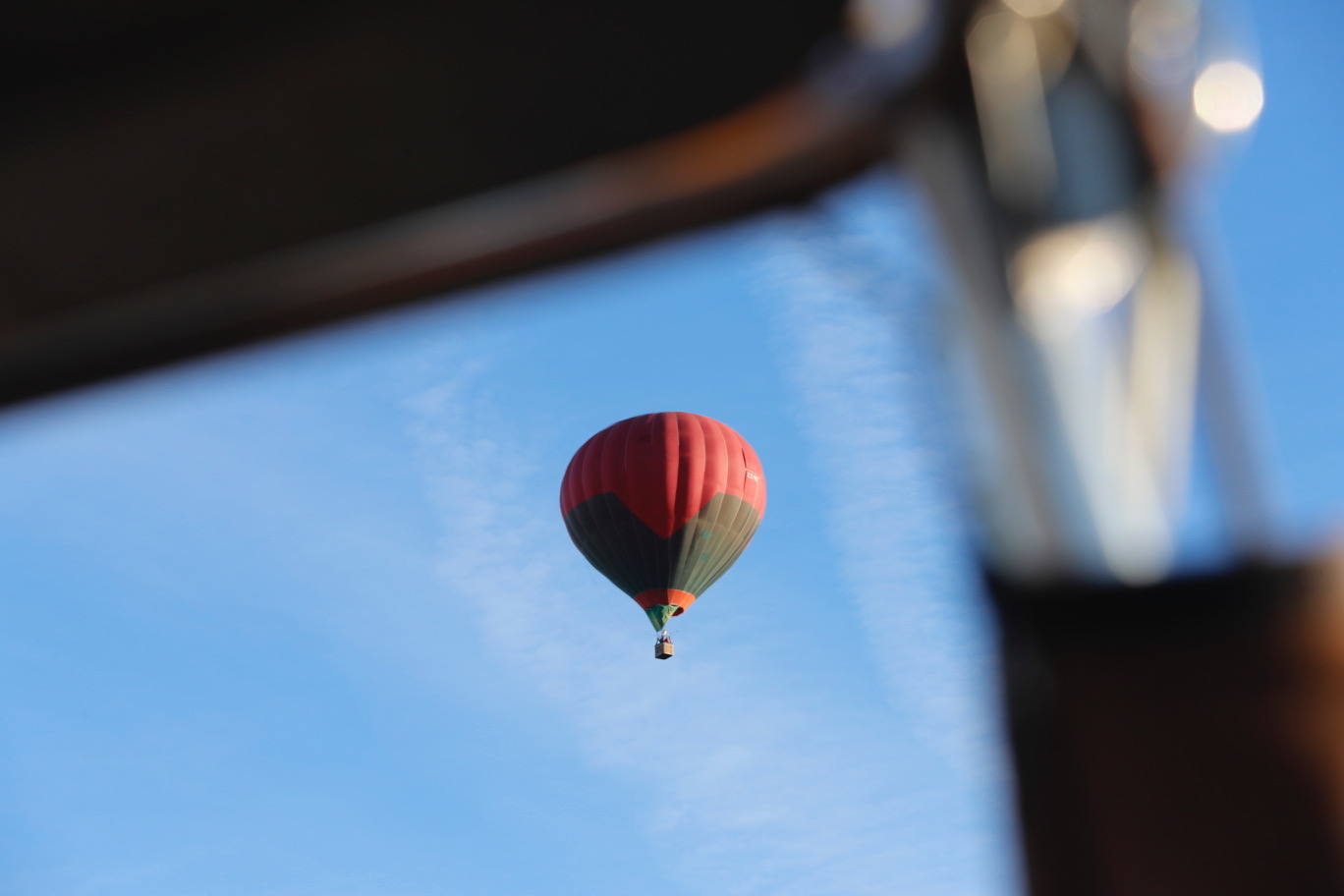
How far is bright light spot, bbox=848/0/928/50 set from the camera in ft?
4.44

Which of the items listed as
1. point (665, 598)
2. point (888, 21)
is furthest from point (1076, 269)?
point (665, 598)

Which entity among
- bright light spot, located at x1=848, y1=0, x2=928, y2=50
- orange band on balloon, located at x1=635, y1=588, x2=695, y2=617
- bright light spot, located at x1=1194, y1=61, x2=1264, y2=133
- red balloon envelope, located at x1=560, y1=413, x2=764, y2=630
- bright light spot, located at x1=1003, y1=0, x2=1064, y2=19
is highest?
red balloon envelope, located at x1=560, y1=413, x2=764, y2=630

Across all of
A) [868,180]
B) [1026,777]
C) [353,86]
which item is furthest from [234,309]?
[1026,777]

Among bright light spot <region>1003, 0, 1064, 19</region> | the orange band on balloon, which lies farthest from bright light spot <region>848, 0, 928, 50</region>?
the orange band on balloon

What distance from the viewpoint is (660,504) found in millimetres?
15922

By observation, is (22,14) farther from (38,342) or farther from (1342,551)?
(1342,551)

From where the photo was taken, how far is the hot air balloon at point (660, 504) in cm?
1602

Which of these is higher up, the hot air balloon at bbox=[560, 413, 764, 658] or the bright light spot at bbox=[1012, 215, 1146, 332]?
the hot air balloon at bbox=[560, 413, 764, 658]

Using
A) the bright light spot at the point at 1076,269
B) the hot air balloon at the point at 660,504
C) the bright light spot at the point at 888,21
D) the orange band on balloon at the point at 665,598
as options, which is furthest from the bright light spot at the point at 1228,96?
the orange band on balloon at the point at 665,598

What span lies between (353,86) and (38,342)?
954 millimetres

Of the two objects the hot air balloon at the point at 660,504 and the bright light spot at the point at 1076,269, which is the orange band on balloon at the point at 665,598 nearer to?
the hot air balloon at the point at 660,504

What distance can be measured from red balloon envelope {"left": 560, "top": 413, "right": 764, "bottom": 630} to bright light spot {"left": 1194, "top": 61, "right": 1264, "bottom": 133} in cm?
1468

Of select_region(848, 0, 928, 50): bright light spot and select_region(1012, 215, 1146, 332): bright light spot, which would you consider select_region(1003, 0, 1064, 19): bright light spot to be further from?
select_region(1012, 215, 1146, 332): bright light spot

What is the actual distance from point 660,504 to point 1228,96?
14703 mm
